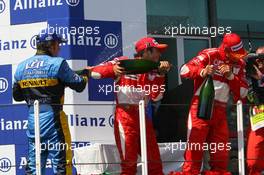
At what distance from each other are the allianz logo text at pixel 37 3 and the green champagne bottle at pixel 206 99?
2005mm

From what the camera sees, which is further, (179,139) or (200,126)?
(179,139)

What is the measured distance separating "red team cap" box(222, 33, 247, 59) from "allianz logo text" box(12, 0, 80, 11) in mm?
1884

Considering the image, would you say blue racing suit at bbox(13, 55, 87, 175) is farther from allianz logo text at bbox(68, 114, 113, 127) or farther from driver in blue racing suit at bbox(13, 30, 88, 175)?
allianz logo text at bbox(68, 114, 113, 127)

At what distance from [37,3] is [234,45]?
232 centimetres

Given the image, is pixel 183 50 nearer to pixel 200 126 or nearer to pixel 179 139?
pixel 179 139

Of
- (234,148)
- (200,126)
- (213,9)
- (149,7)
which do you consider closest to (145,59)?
(200,126)

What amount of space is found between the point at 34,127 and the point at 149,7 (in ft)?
10.0

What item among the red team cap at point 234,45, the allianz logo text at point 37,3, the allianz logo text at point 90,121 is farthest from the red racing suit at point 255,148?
the allianz logo text at point 37,3

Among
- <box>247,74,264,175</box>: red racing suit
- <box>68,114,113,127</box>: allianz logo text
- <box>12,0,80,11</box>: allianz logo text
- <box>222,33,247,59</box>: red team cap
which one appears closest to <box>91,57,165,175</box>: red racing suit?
<box>222,33,247,59</box>: red team cap

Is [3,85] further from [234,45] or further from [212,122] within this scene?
[234,45]

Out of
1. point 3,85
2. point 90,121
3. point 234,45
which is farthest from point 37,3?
point 234,45

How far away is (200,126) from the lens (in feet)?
24.6

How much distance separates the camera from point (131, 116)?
7488 millimetres

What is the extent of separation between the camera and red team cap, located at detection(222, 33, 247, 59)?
7.67 metres
